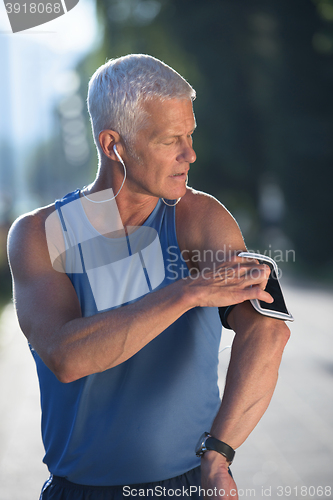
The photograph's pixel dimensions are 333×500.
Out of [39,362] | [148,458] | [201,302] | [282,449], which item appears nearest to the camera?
[201,302]

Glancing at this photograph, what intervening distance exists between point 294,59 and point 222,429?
18.3m

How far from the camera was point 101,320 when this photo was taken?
4.67 feet

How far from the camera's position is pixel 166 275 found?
5.50ft

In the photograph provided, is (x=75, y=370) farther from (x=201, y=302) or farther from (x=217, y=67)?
(x=217, y=67)

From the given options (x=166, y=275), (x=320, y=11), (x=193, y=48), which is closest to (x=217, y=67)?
(x=193, y=48)

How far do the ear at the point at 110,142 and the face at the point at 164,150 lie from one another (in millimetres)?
64

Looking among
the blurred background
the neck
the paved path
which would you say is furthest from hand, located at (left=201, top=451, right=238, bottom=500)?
the blurred background

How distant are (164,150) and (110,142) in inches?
8.0

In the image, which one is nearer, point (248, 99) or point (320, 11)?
point (320, 11)

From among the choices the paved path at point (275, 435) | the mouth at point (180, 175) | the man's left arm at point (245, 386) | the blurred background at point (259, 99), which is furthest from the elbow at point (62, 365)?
the blurred background at point (259, 99)

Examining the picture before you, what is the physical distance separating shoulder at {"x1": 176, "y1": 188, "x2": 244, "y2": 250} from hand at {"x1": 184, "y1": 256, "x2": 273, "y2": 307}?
0.48 feet

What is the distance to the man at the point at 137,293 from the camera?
5.08 ft

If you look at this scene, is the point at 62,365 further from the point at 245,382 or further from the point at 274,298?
the point at 274,298

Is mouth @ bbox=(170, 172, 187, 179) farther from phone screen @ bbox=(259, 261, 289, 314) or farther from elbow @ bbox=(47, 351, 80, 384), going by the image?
elbow @ bbox=(47, 351, 80, 384)
